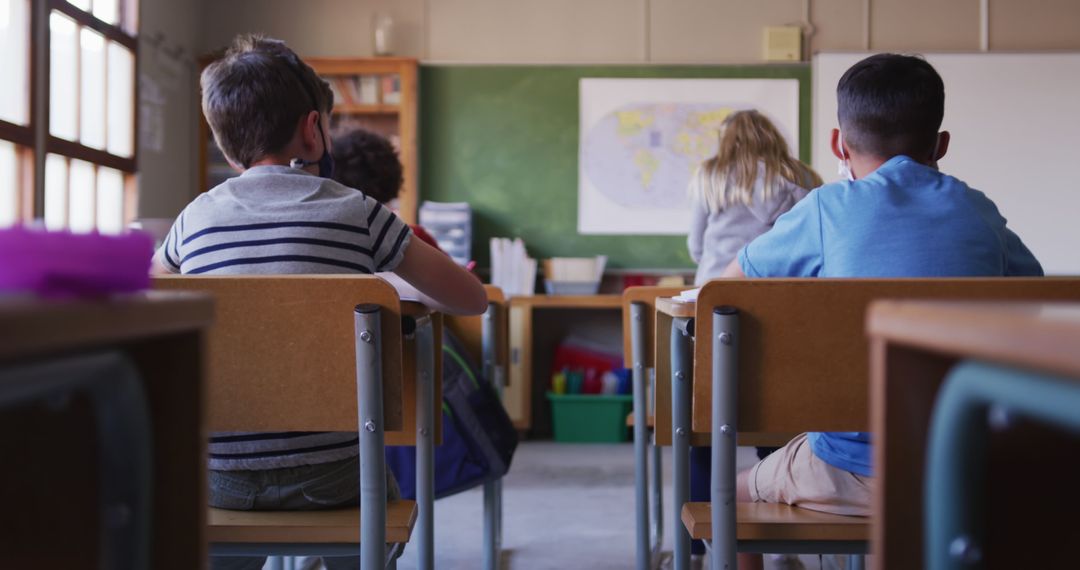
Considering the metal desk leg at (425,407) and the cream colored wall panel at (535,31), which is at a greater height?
Answer: the cream colored wall panel at (535,31)

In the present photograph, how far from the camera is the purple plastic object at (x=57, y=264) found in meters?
0.53

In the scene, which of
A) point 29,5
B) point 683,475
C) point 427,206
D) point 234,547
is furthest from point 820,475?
point 427,206

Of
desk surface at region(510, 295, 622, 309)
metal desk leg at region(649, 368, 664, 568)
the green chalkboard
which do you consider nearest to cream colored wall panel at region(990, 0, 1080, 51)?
the green chalkboard

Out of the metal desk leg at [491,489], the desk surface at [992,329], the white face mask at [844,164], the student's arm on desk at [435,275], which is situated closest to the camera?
the desk surface at [992,329]

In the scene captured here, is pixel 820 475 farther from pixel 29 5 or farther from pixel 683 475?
pixel 29 5

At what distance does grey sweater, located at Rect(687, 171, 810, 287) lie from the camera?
111 inches

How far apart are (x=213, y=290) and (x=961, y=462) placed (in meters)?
0.95

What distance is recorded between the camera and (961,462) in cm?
61

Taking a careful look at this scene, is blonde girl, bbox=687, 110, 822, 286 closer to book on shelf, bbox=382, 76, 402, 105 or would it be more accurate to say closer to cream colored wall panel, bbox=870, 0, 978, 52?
book on shelf, bbox=382, 76, 402, 105

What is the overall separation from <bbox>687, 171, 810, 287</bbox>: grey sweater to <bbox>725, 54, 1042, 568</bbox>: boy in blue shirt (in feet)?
3.73

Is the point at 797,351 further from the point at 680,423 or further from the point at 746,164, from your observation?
the point at 746,164

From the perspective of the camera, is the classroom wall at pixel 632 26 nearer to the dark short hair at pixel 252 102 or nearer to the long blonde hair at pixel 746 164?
the long blonde hair at pixel 746 164

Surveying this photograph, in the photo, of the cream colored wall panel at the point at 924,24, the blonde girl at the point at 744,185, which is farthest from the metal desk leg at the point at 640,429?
the cream colored wall panel at the point at 924,24

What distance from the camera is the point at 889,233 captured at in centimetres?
142
